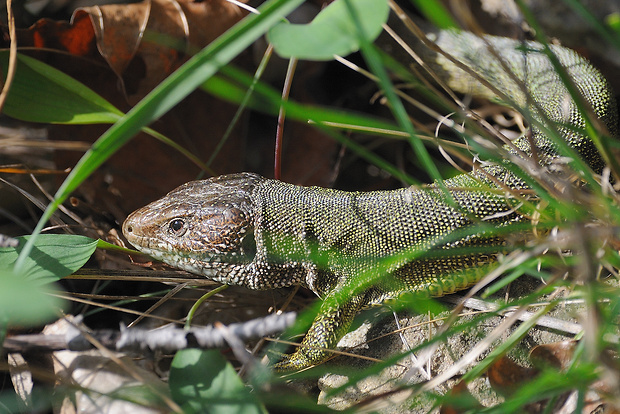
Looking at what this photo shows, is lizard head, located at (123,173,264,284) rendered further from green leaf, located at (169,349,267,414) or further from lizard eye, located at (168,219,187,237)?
green leaf, located at (169,349,267,414)

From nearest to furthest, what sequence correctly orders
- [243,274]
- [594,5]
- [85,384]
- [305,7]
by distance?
1. [85,384]
2. [243,274]
3. [594,5]
4. [305,7]

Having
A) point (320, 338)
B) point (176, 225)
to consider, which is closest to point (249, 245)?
point (176, 225)

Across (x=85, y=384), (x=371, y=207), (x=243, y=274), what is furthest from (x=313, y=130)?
(x=85, y=384)

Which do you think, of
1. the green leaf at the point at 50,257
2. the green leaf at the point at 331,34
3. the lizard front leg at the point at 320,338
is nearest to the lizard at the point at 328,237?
the lizard front leg at the point at 320,338

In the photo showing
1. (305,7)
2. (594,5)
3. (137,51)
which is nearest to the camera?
(594,5)

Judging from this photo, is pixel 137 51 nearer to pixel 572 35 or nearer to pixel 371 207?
pixel 371 207

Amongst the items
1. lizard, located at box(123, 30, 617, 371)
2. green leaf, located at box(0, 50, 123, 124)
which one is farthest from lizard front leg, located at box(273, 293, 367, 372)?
green leaf, located at box(0, 50, 123, 124)

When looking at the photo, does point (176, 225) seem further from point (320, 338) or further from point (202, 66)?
point (202, 66)
